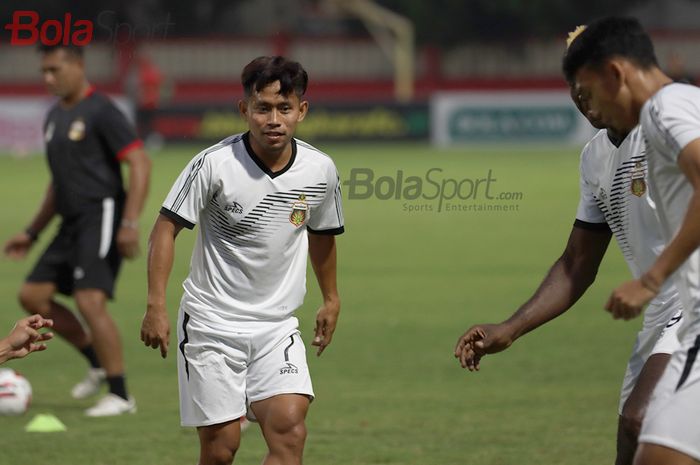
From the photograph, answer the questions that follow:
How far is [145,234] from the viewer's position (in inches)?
715

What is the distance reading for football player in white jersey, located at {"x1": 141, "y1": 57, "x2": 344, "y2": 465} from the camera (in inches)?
224

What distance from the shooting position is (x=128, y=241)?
8.53 meters

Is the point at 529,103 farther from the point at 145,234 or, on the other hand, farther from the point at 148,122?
the point at 145,234

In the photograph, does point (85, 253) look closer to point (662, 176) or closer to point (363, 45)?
point (662, 176)

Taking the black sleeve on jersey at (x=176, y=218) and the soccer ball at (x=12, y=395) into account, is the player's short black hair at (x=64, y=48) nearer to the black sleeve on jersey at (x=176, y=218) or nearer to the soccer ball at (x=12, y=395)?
the soccer ball at (x=12, y=395)

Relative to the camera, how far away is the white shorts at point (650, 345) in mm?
5301

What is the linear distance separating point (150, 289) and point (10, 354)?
68cm

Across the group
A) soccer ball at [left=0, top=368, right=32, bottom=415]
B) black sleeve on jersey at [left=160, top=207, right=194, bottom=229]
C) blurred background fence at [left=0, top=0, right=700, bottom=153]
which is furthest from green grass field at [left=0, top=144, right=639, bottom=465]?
blurred background fence at [left=0, top=0, right=700, bottom=153]

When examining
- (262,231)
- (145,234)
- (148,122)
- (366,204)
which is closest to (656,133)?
(262,231)

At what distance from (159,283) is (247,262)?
0.43 meters

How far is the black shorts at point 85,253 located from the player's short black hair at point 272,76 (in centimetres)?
331

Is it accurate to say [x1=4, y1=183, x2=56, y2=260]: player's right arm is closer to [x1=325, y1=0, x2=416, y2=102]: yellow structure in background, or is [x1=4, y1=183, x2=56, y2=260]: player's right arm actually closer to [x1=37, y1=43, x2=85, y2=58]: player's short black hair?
[x1=37, y1=43, x2=85, y2=58]: player's short black hair

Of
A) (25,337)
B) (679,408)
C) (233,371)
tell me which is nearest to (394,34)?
(233,371)

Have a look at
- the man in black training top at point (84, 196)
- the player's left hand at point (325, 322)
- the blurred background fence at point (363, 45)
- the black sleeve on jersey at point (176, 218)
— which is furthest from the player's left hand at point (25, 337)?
the blurred background fence at point (363, 45)
